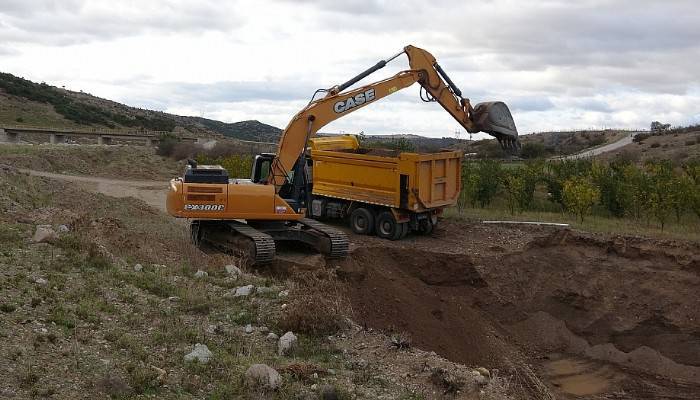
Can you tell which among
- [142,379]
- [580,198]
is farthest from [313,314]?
[580,198]

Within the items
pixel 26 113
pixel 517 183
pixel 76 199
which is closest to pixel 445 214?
pixel 517 183

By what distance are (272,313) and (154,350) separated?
191cm

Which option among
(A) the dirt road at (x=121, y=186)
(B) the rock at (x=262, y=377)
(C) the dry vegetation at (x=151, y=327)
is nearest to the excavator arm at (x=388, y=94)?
(C) the dry vegetation at (x=151, y=327)

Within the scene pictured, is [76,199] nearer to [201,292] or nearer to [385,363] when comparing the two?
[201,292]

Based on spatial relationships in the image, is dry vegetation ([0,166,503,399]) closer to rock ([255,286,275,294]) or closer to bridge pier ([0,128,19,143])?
rock ([255,286,275,294])

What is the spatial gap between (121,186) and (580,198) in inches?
785

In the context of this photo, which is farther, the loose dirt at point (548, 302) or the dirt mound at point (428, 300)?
the loose dirt at point (548, 302)

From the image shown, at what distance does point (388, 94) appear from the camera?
16609mm

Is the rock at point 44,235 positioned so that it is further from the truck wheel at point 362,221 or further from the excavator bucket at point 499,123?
the excavator bucket at point 499,123

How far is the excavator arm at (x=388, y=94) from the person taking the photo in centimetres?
1537

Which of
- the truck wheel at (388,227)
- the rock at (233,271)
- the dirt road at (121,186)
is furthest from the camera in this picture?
the dirt road at (121,186)

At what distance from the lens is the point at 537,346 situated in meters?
13.7

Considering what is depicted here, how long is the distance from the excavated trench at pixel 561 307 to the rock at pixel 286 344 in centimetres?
231

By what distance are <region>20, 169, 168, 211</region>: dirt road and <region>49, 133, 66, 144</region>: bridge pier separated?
16352 mm
